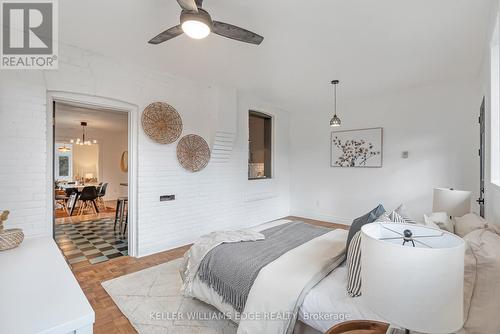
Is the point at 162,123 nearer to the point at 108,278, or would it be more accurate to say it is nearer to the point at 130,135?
the point at 130,135

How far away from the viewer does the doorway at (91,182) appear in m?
3.44

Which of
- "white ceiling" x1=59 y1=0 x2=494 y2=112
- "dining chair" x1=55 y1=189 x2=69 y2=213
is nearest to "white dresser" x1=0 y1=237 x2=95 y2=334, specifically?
"white ceiling" x1=59 y1=0 x2=494 y2=112

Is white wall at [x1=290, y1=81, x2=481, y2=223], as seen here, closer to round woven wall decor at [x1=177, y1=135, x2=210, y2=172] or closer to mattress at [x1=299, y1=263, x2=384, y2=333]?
round woven wall decor at [x1=177, y1=135, x2=210, y2=172]

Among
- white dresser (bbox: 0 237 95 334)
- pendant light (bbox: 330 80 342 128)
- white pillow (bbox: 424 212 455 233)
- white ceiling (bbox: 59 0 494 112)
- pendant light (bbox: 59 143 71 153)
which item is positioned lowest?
white dresser (bbox: 0 237 95 334)

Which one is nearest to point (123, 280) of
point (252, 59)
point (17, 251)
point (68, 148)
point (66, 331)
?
point (17, 251)

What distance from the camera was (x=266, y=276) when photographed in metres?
1.65

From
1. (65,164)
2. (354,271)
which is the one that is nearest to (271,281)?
(354,271)

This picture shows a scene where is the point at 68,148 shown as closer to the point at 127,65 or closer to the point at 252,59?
the point at 127,65

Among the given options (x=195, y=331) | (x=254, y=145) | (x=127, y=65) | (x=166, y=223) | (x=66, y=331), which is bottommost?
(x=195, y=331)

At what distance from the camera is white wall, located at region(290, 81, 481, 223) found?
3.89m

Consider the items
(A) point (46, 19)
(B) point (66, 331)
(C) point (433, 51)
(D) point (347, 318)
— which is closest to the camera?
(B) point (66, 331)

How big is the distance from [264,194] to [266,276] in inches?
146

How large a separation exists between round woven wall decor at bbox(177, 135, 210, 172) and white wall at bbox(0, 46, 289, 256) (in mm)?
107

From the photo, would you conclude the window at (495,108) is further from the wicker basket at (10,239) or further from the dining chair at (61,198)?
the dining chair at (61,198)
